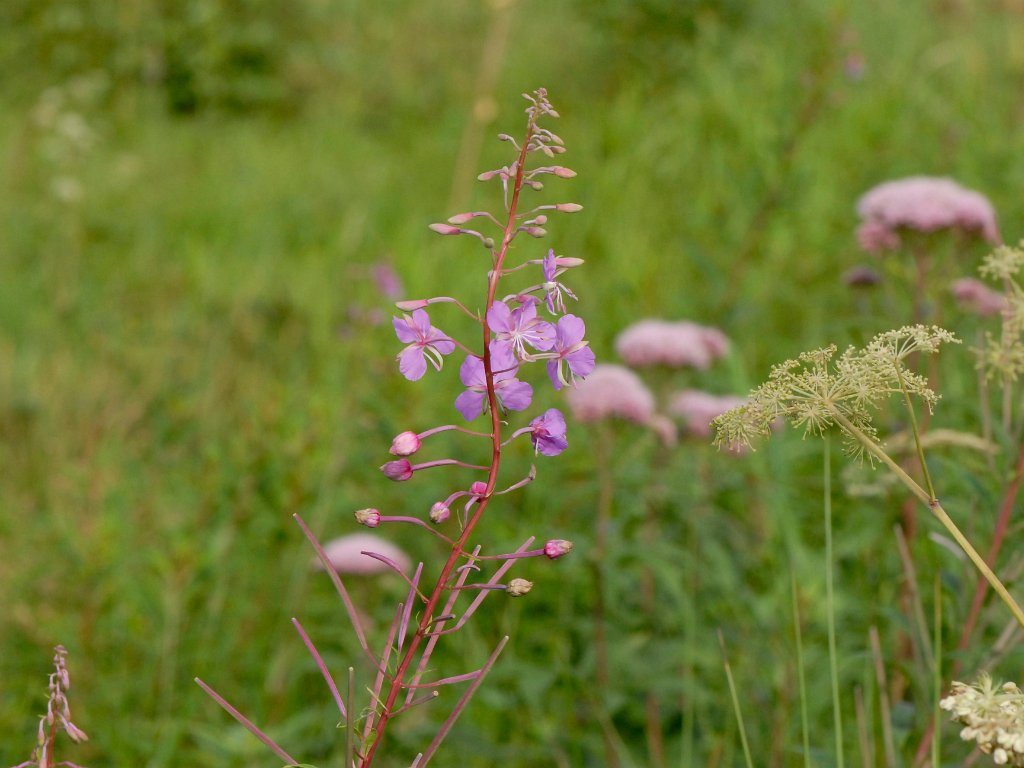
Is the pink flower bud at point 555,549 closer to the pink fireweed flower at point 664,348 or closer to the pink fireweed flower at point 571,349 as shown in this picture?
the pink fireweed flower at point 571,349

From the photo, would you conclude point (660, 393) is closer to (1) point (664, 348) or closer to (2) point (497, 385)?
(1) point (664, 348)

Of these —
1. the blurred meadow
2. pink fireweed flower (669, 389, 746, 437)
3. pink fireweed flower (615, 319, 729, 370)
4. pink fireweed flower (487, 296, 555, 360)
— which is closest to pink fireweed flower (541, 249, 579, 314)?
pink fireweed flower (487, 296, 555, 360)

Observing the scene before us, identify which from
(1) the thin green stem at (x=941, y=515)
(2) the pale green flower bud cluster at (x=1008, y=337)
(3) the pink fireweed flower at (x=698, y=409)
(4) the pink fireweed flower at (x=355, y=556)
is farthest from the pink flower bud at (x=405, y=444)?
(3) the pink fireweed flower at (x=698, y=409)

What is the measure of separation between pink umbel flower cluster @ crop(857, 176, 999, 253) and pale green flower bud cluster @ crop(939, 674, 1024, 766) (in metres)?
1.41

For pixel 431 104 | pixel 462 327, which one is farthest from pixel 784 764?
pixel 431 104

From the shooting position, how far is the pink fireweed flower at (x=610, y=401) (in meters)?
2.02

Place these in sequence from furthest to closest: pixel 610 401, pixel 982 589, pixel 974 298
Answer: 1. pixel 610 401
2. pixel 974 298
3. pixel 982 589

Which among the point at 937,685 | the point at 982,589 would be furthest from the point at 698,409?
the point at 937,685

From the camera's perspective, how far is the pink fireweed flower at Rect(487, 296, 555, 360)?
0.71 meters

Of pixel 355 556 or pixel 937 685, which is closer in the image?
pixel 937 685

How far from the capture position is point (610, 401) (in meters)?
2.04

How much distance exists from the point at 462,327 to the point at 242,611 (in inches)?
63.7

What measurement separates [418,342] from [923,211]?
1.46m

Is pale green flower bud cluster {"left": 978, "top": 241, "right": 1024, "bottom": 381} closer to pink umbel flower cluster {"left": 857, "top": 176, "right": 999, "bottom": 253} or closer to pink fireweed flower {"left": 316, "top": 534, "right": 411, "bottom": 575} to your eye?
pink umbel flower cluster {"left": 857, "top": 176, "right": 999, "bottom": 253}
